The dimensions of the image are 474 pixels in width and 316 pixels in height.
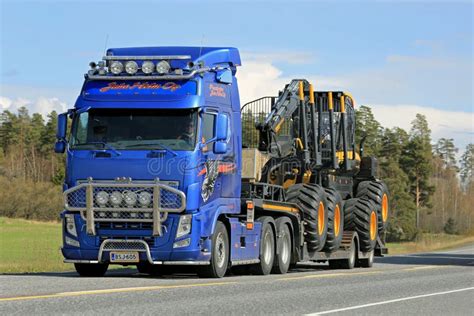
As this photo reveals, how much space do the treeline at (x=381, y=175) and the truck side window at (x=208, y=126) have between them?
81.1 m

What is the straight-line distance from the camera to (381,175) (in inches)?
5300

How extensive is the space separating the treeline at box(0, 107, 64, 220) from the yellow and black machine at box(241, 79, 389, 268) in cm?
7126

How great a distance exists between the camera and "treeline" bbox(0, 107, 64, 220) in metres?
103

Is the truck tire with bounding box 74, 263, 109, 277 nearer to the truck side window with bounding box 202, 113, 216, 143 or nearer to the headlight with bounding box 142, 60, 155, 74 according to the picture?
the truck side window with bounding box 202, 113, 216, 143

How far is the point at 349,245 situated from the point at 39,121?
134104 millimetres

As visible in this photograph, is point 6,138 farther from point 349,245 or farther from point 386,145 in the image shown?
point 349,245

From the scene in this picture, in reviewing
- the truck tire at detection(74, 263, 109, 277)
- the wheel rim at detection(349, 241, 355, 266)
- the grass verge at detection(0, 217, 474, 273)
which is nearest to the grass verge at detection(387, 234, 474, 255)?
the grass verge at detection(0, 217, 474, 273)

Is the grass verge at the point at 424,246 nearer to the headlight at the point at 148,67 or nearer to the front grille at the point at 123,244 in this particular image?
the headlight at the point at 148,67

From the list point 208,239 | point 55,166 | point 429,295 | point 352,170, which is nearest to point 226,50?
point 208,239

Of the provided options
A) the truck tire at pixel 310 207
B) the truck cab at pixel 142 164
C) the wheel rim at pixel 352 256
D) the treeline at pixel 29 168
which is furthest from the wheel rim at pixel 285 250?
the treeline at pixel 29 168

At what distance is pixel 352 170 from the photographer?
30.2 metres

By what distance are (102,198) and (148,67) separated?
2.59m

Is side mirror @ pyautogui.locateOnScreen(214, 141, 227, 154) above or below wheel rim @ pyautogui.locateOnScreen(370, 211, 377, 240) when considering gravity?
above

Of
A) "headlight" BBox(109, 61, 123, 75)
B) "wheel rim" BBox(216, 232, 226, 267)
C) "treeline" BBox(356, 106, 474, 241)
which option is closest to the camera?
A: "headlight" BBox(109, 61, 123, 75)
